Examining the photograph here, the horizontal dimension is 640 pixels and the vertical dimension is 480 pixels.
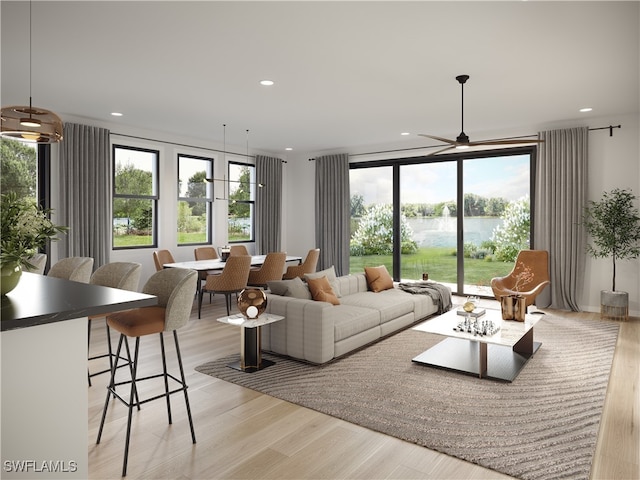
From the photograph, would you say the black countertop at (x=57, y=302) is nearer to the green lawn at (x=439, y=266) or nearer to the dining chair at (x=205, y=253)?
the dining chair at (x=205, y=253)

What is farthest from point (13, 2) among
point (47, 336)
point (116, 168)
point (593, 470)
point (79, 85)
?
point (593, 470)

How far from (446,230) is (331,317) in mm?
4309

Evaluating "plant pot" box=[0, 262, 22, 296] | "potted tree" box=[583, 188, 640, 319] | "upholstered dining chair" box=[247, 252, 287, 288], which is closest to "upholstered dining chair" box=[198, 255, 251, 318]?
"upholstered dining chair" box=[247, 252, 287, 288]

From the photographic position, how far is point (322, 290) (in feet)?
14.7

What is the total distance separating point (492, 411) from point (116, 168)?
6.10 meters

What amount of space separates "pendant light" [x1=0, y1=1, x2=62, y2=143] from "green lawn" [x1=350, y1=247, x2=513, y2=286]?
19.9 ft

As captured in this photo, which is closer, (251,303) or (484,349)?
(484,349)

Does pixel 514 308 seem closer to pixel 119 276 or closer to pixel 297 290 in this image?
pixel 297 290

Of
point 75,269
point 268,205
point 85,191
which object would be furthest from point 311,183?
point 75,269

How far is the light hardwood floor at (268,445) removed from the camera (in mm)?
2236

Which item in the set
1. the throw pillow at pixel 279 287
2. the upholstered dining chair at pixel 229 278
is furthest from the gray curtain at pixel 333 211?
the throw pillow at pixel 279 287

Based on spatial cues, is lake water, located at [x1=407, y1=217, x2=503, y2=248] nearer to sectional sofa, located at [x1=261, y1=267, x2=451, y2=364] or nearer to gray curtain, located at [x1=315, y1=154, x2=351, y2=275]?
gray curtain, located at [x1=315, y1=154, x2=351, y2=275]

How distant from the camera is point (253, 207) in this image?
28.8 ft

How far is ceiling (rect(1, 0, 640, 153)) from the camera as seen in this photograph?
304cm
